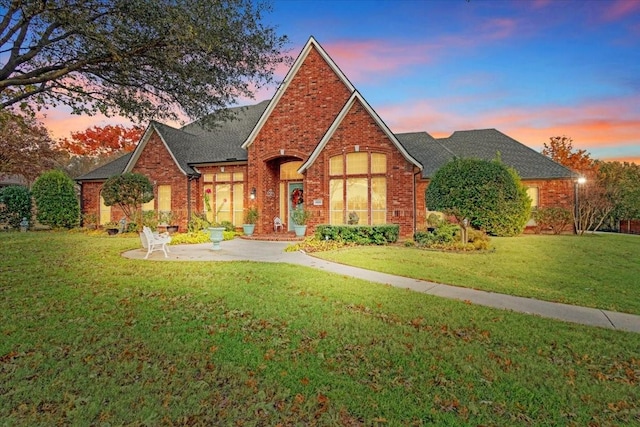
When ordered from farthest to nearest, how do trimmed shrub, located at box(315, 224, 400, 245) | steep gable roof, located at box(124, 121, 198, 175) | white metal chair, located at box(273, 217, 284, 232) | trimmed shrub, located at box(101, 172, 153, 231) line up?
steep gable roof, located at box(124, 121, 198, 175) → white metal chair, located at box(273, 217, 284, 232) → trimmed shrub, located at box(101, 172, 153, 231) → trimmed shrub, located at box(315, 224, 400, 245)

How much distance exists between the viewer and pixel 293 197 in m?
20.3

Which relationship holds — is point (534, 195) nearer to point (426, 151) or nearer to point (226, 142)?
point (426, 151)

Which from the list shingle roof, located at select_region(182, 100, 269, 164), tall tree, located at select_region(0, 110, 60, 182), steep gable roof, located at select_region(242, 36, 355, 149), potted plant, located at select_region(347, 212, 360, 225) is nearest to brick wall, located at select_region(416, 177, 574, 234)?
potted plant, located at select_region(347, 212, 360, 225)

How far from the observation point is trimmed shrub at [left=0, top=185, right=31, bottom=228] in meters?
22.3

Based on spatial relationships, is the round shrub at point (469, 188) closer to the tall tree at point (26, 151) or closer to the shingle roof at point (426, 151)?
the shingle roof at point (426, 151)

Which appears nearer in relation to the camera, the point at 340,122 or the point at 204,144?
the point at 340,122

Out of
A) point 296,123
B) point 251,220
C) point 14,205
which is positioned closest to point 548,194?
point 296,123

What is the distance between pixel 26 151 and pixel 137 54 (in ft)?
92.0

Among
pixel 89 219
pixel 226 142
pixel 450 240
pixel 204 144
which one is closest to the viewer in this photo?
pixel 450 240

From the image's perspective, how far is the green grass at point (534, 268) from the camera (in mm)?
7129

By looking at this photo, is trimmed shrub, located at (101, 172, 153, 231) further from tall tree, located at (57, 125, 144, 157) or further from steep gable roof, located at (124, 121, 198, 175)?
tall tree, located at (57, 125, 144, 157)

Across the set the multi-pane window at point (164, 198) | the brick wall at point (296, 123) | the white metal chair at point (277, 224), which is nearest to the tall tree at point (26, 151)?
the multi-pane window at point (164, 198)

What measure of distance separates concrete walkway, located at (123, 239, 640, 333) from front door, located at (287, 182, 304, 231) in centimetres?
696

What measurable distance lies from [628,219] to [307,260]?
84.6 feet
